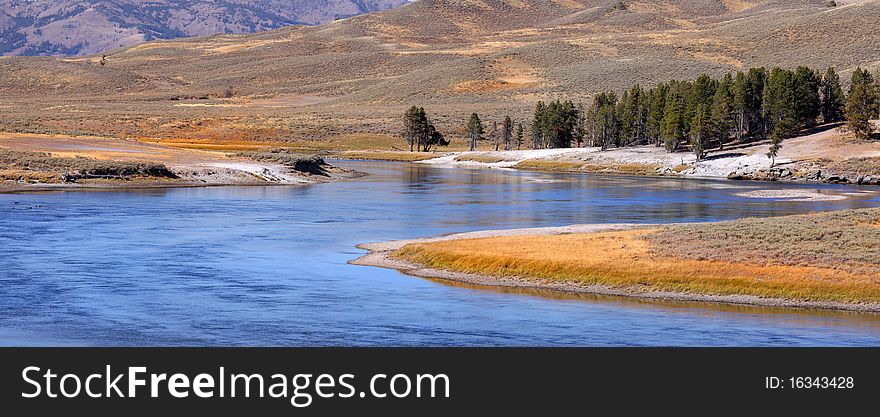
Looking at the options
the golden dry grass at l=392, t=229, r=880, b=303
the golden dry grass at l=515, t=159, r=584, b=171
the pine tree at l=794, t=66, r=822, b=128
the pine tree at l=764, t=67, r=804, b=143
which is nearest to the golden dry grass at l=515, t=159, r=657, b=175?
the golden dry grass at l=515, t=159, r=584, b=171

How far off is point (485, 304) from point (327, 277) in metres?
7.58

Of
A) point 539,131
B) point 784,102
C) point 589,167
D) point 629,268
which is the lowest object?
point 589,167

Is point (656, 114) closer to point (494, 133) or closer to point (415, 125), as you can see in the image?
point (415, 125)

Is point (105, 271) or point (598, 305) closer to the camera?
point (598, 305)

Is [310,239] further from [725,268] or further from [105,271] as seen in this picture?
[725,268]

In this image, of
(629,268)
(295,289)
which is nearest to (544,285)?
(629,268)

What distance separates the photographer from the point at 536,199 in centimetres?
7962

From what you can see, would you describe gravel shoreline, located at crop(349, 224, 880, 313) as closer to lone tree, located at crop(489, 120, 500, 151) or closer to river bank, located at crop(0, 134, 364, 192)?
river bank, located at crop(0, 134, 364, 192)

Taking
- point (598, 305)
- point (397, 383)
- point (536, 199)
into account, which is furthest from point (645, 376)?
point (536, 199)

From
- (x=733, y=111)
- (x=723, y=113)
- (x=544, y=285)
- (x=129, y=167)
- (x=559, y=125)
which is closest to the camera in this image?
(x=544, y=285)

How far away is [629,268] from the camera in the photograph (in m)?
40.0

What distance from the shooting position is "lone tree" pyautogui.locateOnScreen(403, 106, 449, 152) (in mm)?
159500

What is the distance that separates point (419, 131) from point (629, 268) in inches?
4782

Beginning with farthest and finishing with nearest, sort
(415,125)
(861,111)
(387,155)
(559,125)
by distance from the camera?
(415,125) < (387,155) < (559,125) < (861,111)
